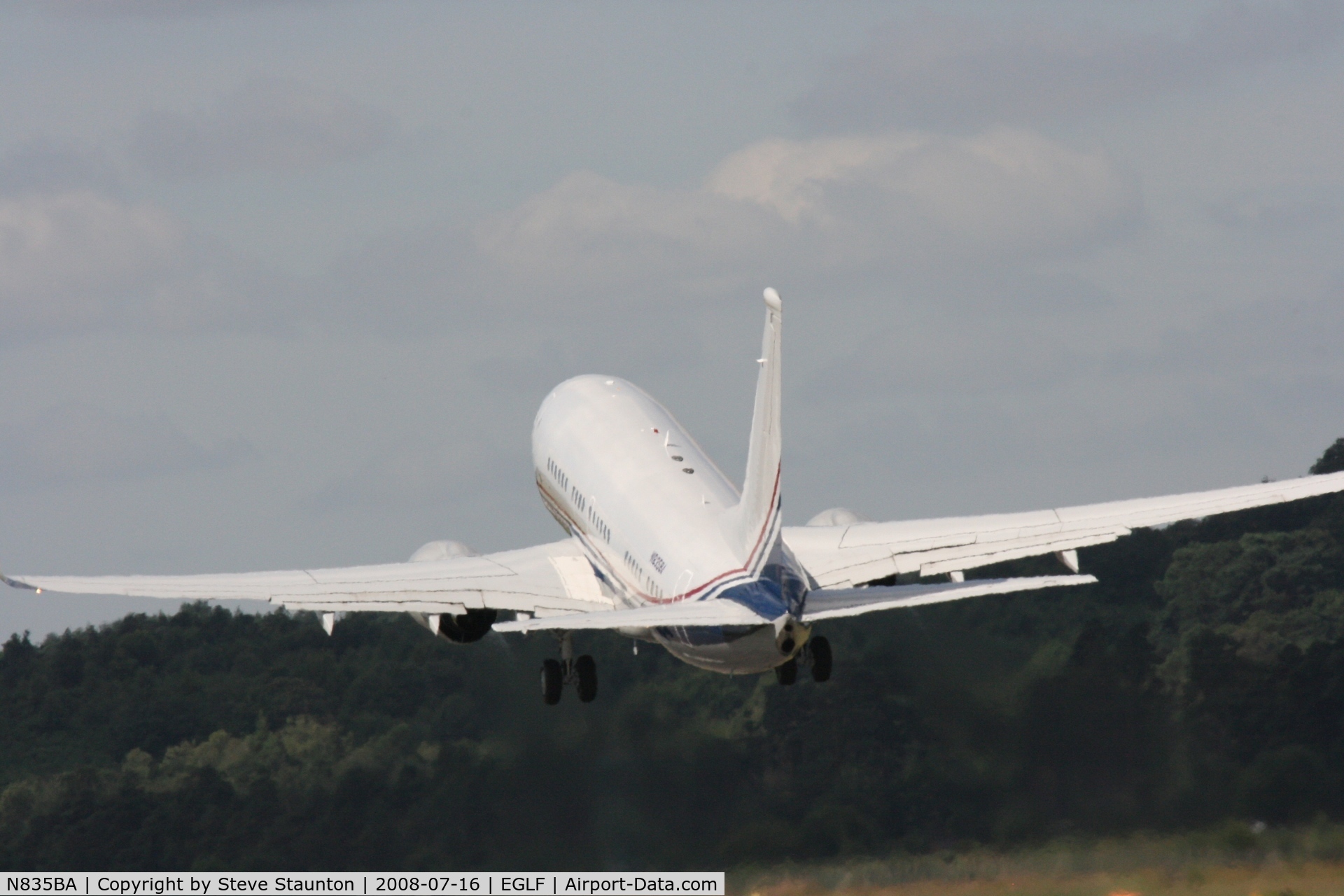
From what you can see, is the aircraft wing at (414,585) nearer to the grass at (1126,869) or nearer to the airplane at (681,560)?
the airplane at (681,560)

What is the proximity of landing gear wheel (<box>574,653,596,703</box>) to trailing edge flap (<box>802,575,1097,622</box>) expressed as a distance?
990 centimetres

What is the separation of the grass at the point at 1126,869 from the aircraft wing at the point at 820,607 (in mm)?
6846

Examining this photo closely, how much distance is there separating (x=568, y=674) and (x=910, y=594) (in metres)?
13.8

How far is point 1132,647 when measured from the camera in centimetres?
6275

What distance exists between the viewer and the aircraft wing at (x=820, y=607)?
5131 cm

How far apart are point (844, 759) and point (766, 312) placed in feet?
66.7

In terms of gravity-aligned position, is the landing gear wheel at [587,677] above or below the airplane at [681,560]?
below

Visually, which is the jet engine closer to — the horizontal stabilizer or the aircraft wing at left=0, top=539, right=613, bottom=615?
the aircraft wing at left=0, top=539, right=613, bottom=615

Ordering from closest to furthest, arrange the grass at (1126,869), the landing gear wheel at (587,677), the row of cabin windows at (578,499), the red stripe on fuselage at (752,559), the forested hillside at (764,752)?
the grass at (1126,869) < the red stripe on fuselage at (752,559) < the forested hillside at (764,752) < the row of cabin windows at (578,499) < the landing gear wheel at (587,677)

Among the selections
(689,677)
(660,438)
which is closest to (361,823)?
(689,677)

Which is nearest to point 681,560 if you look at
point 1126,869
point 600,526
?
point 600,526

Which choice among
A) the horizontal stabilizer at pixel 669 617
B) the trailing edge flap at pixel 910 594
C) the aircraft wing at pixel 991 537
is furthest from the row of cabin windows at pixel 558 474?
the horizontal stabilizer at pixel 669 617

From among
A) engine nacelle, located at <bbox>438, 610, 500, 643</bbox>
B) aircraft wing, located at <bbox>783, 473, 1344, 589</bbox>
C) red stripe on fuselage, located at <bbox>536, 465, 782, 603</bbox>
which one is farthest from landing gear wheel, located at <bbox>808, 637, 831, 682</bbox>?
engine nacelle, located at <bbox>438, 610, 500, 643</bbox>

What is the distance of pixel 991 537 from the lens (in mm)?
61844
